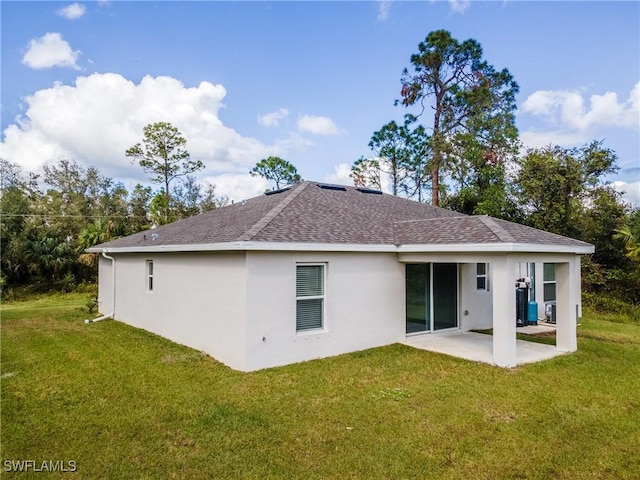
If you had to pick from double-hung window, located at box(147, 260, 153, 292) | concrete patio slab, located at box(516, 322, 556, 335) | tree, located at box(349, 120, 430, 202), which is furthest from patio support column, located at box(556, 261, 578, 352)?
tree, located at box(349, 120, 430, 202)

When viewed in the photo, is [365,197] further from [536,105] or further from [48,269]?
[48,269]

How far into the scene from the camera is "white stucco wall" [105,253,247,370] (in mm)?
7863

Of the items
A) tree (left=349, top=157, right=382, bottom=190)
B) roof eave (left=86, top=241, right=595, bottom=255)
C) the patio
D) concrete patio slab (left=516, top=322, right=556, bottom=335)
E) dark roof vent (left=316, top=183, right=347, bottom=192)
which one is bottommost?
concrete patio slab (left=516, top=322, right=556, bottom=335)

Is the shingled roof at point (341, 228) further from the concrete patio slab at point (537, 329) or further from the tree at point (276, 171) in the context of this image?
the tree at point (276, 171)

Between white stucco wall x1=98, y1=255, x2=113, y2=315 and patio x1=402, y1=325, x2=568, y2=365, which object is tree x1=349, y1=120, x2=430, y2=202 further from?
white stucco wall x1=98, y1=255, x2=113, y2=315

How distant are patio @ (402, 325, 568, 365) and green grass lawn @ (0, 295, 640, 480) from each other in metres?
0.44

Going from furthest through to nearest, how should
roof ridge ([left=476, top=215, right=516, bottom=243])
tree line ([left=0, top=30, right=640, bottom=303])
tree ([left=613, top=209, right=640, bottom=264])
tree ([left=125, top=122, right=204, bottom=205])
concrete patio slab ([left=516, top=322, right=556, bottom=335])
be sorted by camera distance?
tree ([left=125, top=122, right=204, bottom=205]) < tree line ([left=0, top=30, right=640, bottom=303]) < tree ([left=613, top=209, right=640, bottom=264]) < concrete patio slab ([left=516, top=322, right=556, bottom=335]) < roof ridge ([left=476, top=215, right=516, bottom=243])

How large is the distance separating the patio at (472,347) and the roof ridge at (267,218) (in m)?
4.62

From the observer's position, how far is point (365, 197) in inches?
545

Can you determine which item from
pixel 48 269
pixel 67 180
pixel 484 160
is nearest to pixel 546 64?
pixel 484 160

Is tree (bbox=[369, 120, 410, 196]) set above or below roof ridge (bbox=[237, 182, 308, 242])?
above

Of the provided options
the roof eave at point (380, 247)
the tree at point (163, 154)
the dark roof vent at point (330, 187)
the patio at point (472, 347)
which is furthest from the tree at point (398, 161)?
the roof eave at point (380, 247)

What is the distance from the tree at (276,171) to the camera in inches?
1332

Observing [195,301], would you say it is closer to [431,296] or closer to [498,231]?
[431,296]
